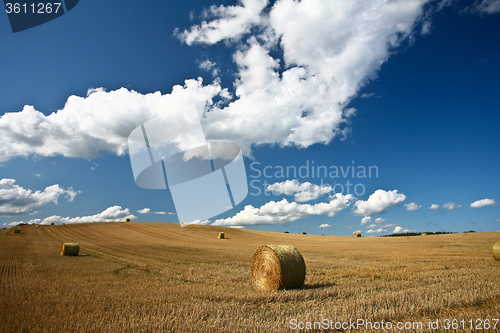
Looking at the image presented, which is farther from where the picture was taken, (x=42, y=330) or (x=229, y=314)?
(x=229, y=314)

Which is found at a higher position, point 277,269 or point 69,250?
point 277,269

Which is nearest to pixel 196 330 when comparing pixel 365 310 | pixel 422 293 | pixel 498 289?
pixel 365 310

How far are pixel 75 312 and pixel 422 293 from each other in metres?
7.86

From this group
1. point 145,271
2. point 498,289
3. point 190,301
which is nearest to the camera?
point 190,301

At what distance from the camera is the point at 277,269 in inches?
332

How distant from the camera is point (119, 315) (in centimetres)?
532

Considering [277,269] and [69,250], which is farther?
[69,250]

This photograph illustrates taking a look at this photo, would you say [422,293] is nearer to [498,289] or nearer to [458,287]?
[458,287]

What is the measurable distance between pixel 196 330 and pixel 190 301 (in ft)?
6.23

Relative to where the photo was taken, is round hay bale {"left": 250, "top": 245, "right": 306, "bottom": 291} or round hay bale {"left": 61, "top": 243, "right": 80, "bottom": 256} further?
round hay bale {"left": 61, "top": 243, "right": 80, "bottom": 256}

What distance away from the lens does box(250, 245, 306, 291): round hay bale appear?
328 inches

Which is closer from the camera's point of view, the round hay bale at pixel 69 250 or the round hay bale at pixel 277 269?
the round hay bale at pixel 277 269

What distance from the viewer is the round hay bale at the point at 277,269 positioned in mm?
8336

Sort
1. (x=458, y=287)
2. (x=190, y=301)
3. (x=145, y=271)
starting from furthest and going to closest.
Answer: (x=145, y=271)
(x=458, y=287)
(x=190, y=301)
